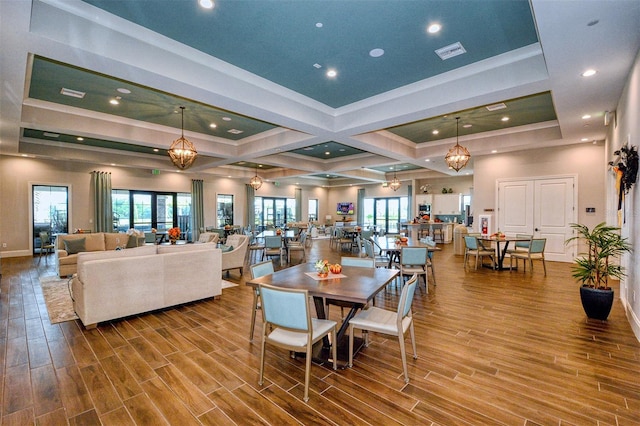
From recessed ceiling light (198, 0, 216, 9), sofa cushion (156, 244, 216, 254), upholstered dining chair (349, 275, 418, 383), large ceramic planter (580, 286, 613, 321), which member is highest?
recessed ceiling light (198, 0, 216, 9)

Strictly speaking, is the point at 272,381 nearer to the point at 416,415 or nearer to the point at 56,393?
the point at 416,415

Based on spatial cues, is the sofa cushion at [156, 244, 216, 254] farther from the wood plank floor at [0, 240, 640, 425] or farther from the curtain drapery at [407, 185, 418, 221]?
the curtain drapery at [407, 185, 418, 221]

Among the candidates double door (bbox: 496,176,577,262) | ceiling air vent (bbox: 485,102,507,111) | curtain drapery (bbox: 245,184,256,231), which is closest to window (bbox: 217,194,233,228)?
curtain drapery (bbox: 245,184,256,231)

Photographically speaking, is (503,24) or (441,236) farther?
(441,236)

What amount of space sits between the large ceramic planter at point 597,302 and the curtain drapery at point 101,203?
1266cm

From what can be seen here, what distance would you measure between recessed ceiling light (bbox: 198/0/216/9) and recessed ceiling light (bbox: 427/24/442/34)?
2.30 metres

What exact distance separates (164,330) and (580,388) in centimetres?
436

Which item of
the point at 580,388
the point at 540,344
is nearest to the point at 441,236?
the point at 540,344

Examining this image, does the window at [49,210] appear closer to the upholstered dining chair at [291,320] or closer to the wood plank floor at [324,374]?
the wood plank floor at [324,374]

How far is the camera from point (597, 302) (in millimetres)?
3941

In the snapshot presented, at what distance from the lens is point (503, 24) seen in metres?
3.25

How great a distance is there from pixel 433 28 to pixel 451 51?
64 centimetres

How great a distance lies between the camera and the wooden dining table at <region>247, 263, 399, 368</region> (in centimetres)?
268

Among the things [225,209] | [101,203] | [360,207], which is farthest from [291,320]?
[360,207]
